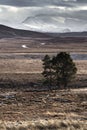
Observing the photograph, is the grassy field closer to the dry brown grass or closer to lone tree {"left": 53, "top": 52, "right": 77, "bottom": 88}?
the dry brown grass

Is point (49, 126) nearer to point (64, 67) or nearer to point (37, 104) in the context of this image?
point (37, 104)

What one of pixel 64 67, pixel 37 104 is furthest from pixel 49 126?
pixel 64 67

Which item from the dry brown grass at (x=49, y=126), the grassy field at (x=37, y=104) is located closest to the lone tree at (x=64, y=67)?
the grassy field at (x=37, y=104)

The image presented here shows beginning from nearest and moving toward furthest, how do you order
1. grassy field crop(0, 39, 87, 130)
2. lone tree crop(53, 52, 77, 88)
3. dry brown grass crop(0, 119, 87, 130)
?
dry brown grass crop(0, 119, 87, 130) → grassy field crop(0, 39, 87, 130) → lone tree crop(53, 52, 77, 88)

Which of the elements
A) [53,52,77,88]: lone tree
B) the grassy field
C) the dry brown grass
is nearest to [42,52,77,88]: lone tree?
[53,52,77,88]: lone tree

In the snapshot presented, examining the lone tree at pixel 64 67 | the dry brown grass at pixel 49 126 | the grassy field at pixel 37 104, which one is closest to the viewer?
the dry brown grass at pixel 49 126

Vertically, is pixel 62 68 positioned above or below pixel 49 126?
below

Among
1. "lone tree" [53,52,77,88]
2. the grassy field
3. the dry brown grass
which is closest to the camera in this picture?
the dry brown grass

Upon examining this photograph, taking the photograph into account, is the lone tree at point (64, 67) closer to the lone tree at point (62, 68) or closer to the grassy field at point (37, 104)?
the lone tree at point (62, 68)

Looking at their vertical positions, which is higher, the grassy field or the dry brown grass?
the dry brown grass

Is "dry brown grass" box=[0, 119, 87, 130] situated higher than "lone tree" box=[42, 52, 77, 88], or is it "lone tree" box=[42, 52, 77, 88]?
"dry brown grass" box=[0, 119, 87, 130]

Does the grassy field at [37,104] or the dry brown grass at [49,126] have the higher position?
the dry brown grass at [49,126]

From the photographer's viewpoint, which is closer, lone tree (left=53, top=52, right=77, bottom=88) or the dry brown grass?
the dry brown grass

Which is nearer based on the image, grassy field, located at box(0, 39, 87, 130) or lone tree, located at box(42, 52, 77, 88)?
grassy field, located at box(0, 39, 87, 130)
